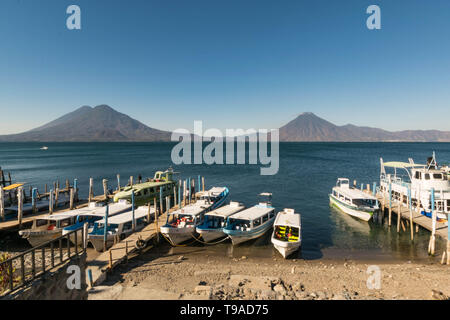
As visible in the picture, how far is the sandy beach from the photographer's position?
13234 millimetres

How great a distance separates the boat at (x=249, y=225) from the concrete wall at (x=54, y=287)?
14077 mm

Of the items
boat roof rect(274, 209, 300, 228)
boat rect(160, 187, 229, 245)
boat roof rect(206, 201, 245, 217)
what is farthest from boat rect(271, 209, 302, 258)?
boat rect(160, 187, 229, 245)

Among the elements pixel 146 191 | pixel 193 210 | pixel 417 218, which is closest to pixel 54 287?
pixel 193 210

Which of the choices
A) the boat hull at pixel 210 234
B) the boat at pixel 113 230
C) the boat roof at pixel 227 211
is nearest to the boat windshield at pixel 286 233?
the boat roof at pixel 227 211

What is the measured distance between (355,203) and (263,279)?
23270 mm

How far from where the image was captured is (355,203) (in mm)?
32062

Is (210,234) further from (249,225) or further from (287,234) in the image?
(287,234)

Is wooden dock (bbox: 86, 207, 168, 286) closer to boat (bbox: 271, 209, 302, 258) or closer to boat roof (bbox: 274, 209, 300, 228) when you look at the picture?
boat (bbox: 271, 209, 302, 258)

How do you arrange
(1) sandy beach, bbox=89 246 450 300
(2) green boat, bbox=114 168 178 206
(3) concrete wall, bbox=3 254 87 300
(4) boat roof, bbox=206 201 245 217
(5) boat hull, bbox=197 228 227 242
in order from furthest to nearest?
1. (2) green boat, bbox=114 168 178 206
2. (4) boat roof, bbox=206 201 245 217
3. (5) boat hull, bbox=197 228 227 242
4. (1) sandy beach, bbox=89 246 450 300
5. (3) concrete wall, bbox=3 254 87 300

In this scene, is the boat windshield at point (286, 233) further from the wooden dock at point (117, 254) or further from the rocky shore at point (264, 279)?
the wooden dock at point (117, 254)

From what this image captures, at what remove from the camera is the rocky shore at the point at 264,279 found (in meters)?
13.2

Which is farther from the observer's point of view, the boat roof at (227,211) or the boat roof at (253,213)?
the boat roof at (227,211)

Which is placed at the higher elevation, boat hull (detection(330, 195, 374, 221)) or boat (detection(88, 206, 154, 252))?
boat (detection(88, 206, 154, 252))

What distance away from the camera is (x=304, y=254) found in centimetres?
2116
